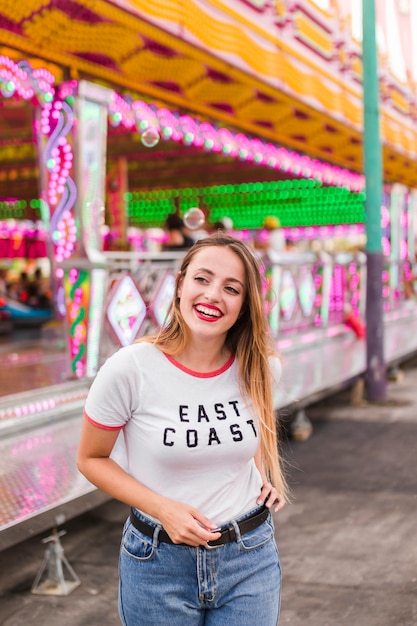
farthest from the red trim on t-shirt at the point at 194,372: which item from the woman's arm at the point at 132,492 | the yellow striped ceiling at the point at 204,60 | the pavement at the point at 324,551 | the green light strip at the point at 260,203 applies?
the green light strip at the point at 260,203

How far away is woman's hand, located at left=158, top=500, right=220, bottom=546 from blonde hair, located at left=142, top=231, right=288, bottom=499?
32cm

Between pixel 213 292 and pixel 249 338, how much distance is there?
0.64 feet

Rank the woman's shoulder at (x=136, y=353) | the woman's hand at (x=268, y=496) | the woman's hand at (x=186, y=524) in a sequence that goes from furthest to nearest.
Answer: the woman's hand at (x=268, y=496) < the woman's shoulder at (x=136, y=353) < the woman's hand at (x=186, y=524)

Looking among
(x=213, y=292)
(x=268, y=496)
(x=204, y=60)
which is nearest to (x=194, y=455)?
(x=268, y=496)

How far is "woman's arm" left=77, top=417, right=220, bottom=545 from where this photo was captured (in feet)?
6.26

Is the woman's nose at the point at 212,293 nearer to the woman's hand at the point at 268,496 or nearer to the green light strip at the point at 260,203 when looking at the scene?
the woman's hand at the point at 268,496

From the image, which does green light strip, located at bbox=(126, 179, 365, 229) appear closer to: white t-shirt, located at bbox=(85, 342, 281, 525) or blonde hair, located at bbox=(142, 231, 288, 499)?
blonde hair, located at bbox=(142, 231, 288, 499)

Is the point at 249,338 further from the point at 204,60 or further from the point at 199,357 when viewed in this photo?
the point at 204,60

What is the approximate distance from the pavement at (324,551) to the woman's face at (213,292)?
205 centimetres

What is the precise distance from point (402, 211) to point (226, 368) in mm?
17044

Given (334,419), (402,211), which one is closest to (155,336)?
(334,419)

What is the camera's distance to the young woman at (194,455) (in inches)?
77.4

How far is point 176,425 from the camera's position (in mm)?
1979

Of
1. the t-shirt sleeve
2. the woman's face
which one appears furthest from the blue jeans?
the woman's face
